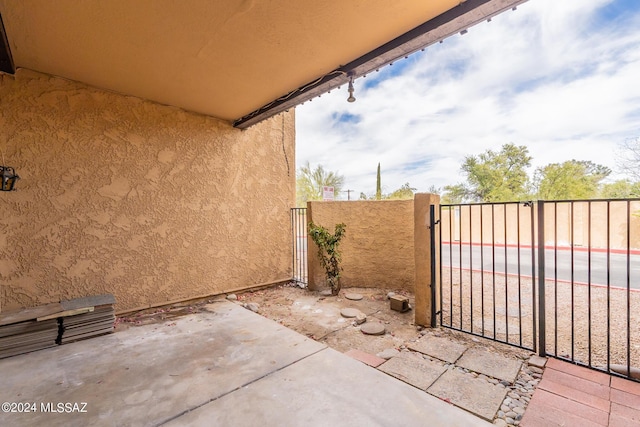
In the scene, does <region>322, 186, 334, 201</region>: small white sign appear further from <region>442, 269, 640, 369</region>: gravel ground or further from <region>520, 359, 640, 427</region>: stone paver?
<region>520, 359, 640, 427</region>: stone paver

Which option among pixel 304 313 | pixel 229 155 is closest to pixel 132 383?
pixel 304 313

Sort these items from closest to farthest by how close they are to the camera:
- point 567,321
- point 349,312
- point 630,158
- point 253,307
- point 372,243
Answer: point 567,321, point 349,312, point 253,307, point 372,243, point 630,158

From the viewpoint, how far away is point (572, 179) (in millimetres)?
20438

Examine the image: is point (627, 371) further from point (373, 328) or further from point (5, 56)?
point (5, 56)

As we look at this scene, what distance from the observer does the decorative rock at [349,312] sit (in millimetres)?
3820

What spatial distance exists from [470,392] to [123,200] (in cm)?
467

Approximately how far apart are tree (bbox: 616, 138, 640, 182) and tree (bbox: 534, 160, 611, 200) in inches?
357

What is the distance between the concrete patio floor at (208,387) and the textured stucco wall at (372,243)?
2760 millimetres

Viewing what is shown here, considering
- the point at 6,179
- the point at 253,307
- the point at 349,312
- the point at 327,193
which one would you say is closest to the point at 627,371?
the point at 349,312

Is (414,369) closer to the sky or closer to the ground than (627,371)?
closer to the ground

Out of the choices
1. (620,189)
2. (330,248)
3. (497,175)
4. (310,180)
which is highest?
(497,175)

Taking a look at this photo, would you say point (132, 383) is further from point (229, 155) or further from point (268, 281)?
point (229, 155)

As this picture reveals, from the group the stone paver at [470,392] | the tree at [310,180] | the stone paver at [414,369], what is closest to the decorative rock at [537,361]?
the stone paver at [470,392]

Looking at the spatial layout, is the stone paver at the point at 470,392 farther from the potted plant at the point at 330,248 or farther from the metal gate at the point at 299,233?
the metal gate at the point at 299,233
